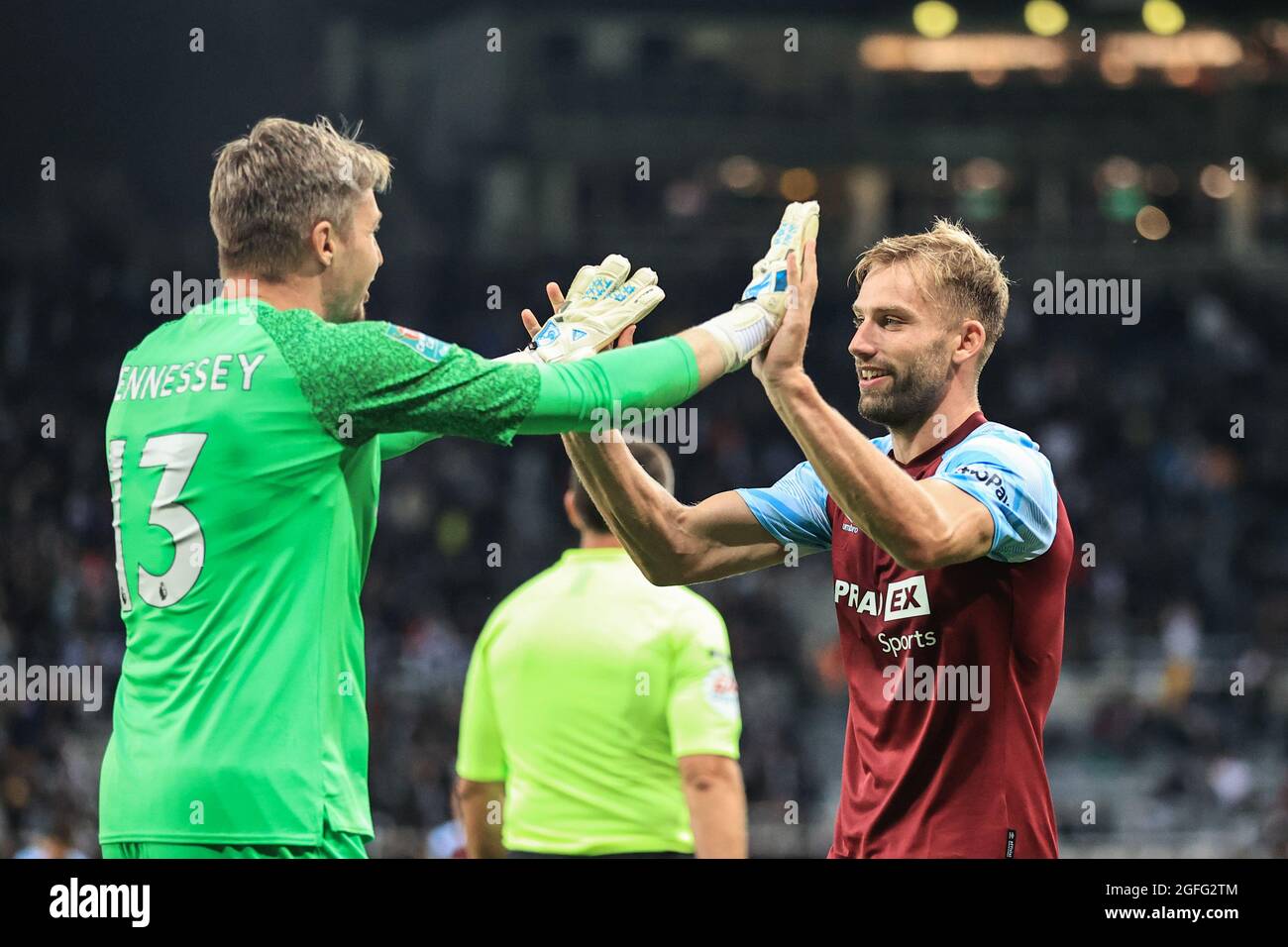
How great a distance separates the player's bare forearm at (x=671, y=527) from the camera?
436 centimetres

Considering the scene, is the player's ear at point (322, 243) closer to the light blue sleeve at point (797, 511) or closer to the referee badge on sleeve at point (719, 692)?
the light blue sleeve at point (797, 511)

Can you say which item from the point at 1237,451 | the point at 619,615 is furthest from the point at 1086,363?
the point at 619,615

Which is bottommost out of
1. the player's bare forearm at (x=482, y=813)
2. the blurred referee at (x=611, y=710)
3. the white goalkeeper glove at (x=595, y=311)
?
the player's bare forearm at (x=482, y=813)

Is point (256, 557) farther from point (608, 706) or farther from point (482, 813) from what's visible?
point (482, 813)

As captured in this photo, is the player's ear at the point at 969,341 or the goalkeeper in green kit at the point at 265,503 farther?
the player's ear at the point at 969,341

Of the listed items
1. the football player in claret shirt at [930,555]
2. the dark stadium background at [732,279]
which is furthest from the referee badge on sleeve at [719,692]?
the dark stadium background at [732,279]

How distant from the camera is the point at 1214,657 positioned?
16172 millimetres

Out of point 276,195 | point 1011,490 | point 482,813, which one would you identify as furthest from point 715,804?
point 276,195

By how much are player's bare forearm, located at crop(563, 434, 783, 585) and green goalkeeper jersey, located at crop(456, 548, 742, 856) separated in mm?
1427

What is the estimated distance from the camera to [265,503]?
131 inches

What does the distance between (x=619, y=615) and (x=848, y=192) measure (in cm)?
2256

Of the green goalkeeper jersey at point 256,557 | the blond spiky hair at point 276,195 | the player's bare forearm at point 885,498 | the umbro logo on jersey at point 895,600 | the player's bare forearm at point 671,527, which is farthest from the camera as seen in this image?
the player's bare forearm at point 671,527

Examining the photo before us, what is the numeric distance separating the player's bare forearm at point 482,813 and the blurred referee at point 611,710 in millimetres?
48
